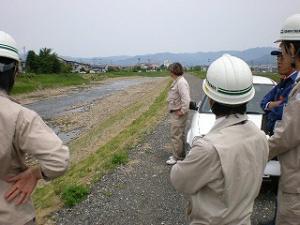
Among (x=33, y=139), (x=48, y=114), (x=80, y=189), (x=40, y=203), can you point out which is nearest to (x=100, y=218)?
(x=80, y=189)

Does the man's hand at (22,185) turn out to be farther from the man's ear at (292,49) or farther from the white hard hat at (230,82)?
the man's ear at (292,49)

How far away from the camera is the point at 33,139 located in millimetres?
2295

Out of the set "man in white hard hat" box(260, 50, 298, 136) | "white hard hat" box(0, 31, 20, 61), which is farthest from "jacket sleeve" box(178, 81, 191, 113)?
"white hard hat" box(0, 31, 20, 61)

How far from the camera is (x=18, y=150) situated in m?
2.39

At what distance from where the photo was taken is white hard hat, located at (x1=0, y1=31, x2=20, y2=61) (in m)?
2.42

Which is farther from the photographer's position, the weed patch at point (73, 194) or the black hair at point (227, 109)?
the weed patch at point (73, 194)

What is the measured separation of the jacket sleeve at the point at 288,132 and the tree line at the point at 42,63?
7028cm

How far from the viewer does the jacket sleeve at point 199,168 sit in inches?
88.4

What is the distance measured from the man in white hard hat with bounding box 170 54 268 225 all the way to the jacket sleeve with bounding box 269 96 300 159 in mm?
401

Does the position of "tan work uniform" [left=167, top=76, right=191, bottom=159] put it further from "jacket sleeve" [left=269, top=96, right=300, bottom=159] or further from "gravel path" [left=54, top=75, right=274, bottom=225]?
"jacket sleeve" [left=269, top=96, right=300, bottom=159]

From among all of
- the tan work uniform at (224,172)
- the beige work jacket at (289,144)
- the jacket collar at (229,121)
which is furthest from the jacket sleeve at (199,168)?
the beige work jacket at (289,144)

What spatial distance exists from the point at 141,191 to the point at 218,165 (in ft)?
14.8

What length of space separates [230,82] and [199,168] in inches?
21.0

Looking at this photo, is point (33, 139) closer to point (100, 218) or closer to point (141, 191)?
point (100, 218)
